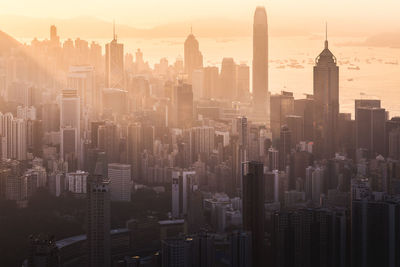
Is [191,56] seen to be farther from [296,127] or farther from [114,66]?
[296,127]

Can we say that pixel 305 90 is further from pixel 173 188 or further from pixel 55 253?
pixel 55 253

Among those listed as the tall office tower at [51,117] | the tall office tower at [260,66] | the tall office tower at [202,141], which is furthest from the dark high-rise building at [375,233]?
the tall office tower at [51,117]

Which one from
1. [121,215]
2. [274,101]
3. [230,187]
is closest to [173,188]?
[230,187]

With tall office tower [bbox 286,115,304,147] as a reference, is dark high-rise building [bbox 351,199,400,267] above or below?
below

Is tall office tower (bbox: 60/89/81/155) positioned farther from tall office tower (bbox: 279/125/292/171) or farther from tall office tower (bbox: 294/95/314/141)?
tall office tower (bbox: 294/95/314/141)

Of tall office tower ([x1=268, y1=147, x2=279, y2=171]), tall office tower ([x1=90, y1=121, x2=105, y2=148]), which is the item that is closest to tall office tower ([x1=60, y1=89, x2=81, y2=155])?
tall office tower ([x1=90, y1=121, x2=105, y2=148])

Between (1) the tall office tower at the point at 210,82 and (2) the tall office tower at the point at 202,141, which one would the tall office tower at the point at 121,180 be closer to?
(2) the tall office tower at the point at 202,141
